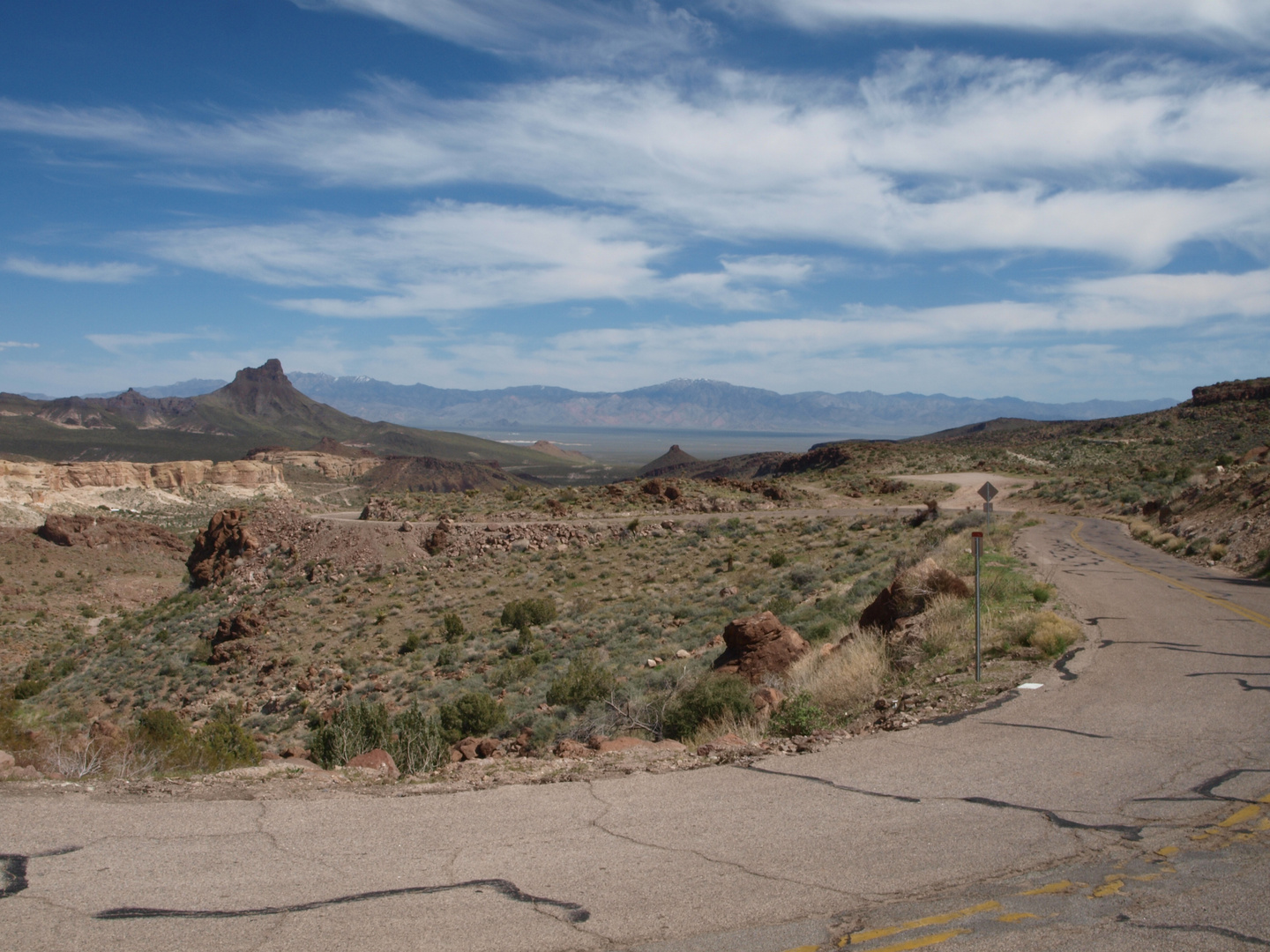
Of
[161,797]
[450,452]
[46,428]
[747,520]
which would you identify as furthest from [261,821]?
[450,452]

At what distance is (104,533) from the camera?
177 feet

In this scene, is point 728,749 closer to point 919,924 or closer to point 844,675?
point 844,675

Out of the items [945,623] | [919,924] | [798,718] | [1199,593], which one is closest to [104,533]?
[798,718]

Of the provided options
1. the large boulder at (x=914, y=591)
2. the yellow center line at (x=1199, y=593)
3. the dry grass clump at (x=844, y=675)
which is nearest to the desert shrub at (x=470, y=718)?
the dry grass clump at (x=844, y=675)

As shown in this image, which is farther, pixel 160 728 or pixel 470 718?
pixel 160 728

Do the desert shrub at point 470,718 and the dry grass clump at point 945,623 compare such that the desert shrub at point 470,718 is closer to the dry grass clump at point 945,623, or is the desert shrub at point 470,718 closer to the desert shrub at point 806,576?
the dry grass clump at point 945,623

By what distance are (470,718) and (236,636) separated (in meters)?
14.2

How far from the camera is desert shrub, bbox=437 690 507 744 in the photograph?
13.4 m

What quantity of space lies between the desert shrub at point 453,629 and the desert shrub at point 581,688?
691 cm

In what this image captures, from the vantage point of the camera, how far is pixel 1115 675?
9.09 meters

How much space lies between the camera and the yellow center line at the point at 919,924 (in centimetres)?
382

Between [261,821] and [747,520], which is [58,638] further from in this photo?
[261,821]

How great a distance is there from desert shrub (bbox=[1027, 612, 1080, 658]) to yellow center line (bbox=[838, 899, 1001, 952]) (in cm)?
706

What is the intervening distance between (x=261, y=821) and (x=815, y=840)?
407cm
